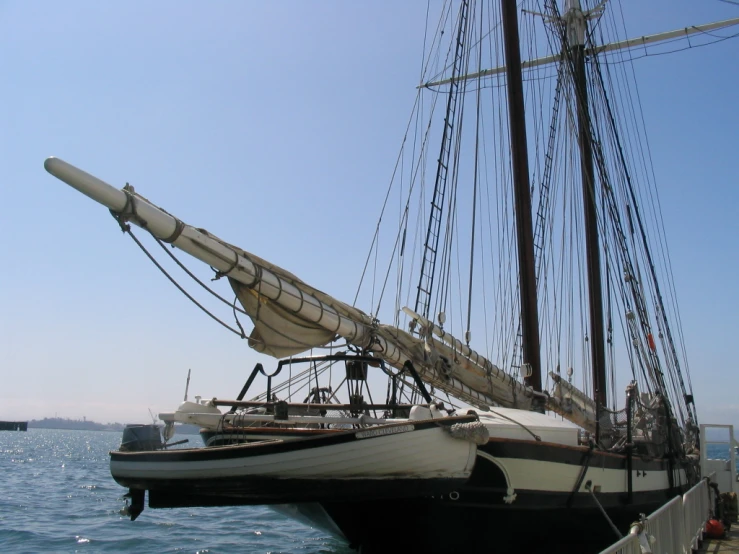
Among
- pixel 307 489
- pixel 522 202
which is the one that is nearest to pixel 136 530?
pixel 307 489

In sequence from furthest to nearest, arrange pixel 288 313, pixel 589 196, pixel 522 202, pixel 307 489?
1. pixel 589 196
2. pixel 522 202
3. pixel 288 313
4. pixel 307 489

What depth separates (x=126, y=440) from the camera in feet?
39.4

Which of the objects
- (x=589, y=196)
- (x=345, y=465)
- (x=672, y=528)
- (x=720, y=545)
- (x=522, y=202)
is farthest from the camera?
(x=589, y=196)

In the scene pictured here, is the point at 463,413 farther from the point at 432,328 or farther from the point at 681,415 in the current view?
the point at 681,415

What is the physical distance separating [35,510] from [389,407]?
64.1 feet

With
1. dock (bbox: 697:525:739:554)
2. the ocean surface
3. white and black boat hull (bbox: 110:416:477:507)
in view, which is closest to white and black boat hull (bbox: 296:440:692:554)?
white and black boat hull (bbox: 110:416:477:507)

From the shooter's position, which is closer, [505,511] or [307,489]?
[307,489]

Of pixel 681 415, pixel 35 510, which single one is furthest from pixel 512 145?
pixel 35 510

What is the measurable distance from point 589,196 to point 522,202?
412 inches

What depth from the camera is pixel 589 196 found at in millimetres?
27688

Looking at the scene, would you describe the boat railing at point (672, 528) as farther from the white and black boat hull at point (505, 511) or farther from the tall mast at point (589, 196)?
the tall mast at point (589, 196)

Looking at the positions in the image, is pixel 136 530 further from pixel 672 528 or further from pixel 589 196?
pixel 589 196

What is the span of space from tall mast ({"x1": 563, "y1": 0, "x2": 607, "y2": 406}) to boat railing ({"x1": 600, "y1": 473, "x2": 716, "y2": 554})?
35.8 feet

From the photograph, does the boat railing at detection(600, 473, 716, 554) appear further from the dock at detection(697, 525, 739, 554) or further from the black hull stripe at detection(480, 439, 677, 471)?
the black hull stripe at detection(480, 439, 677, 471)
